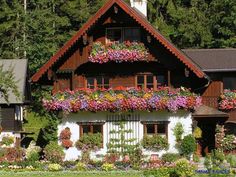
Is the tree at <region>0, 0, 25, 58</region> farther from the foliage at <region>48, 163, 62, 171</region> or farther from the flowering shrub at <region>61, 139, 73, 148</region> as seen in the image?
the foliage at <region>48, 163, 62, 171</region>

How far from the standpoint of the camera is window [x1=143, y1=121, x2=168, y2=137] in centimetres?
3406

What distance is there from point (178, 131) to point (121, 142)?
3237 mm

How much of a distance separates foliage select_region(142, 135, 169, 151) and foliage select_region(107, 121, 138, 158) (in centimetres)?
60

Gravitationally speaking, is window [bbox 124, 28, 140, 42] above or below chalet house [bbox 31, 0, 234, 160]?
above

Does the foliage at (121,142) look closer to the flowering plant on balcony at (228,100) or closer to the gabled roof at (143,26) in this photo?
the gabled roof at (143,26)

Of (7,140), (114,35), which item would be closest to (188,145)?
(114,35)

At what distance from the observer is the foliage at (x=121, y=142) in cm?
3381

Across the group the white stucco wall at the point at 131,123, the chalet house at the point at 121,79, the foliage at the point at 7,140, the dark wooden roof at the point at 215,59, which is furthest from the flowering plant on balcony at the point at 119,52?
the foliage at the point at 7,140

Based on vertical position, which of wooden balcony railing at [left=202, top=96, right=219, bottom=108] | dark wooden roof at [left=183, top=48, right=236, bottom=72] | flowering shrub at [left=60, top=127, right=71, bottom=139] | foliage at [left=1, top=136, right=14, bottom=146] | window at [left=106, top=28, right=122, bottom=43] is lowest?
foliage at [left=1, top=136, right=14, bottom=146]

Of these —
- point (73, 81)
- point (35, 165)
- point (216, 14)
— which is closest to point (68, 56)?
point (73, 81)

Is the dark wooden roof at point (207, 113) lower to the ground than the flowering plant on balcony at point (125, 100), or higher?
lower

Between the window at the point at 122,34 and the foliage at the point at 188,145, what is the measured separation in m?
6.35

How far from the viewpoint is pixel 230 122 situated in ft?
126

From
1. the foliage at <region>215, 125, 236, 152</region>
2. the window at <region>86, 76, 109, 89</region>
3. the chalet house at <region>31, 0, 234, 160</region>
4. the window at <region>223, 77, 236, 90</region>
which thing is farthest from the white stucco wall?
the window at <region>223, 77, 236, 90</region>
